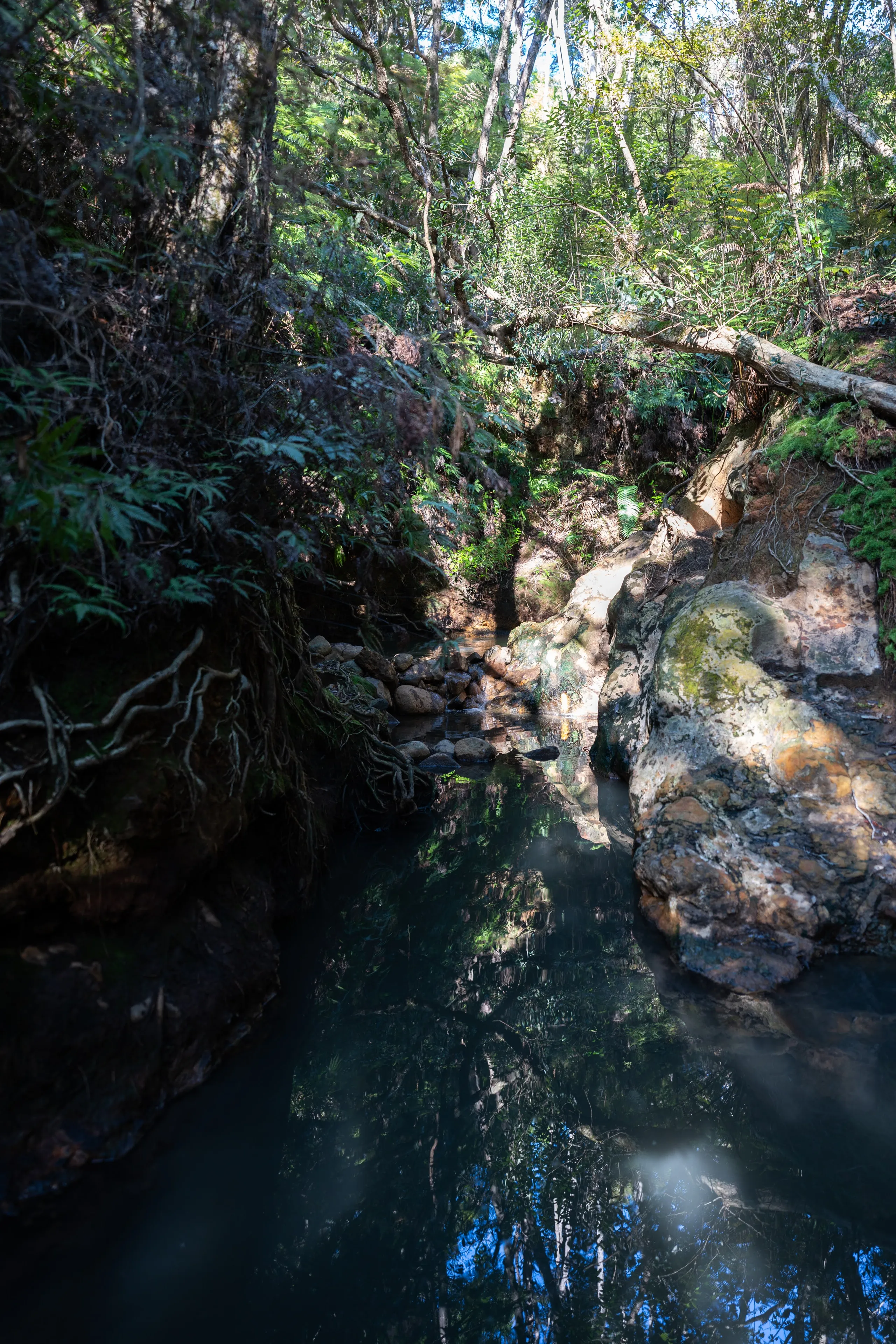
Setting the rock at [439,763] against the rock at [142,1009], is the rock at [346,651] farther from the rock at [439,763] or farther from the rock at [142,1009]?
the rock at [142,1009]

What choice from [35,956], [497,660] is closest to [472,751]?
[497,660]

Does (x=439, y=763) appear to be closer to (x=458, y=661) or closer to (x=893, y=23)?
(x=458, y=661)

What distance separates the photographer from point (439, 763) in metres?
7.15

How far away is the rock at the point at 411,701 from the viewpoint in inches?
331

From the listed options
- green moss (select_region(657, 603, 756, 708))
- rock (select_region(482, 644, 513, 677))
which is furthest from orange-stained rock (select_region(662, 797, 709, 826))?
rock (select_region(482, 644, 513, 677))

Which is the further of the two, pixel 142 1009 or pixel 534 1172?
pixel 142 1009

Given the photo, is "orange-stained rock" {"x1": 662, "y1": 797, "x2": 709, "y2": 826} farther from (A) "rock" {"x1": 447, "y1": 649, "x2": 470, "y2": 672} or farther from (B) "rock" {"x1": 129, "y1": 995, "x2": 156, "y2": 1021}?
(A) "rock" {"x1": 447, "y1": 649, "x2": 470, "y2": 672}

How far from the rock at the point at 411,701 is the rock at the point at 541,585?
3754 mm

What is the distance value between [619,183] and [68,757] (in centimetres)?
1266

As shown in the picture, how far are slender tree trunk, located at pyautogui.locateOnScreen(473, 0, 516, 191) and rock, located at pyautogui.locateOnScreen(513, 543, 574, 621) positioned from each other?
18.0 ft

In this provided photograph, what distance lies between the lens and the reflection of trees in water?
2.19 m

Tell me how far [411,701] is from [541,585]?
435 centimetres

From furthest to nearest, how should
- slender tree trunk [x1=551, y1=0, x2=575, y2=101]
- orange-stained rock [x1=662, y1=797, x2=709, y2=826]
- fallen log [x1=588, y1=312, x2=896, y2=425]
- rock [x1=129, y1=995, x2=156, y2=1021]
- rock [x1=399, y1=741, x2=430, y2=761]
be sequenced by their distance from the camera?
slender tree trunk [x1=551, y1=0, x2=575, y2=101]
rock [x1=399, y1=741, x2=430, y2=761]
fallen log [x1=588, y1=312, x2=896, y2=425]
orange-stained rock [x1=662, y1=797, x2=709, y2=826]
rock [x1=129, y1=995, x2=156, y2=1021]

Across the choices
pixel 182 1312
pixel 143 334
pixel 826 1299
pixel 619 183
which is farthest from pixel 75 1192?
pixel 619 183
